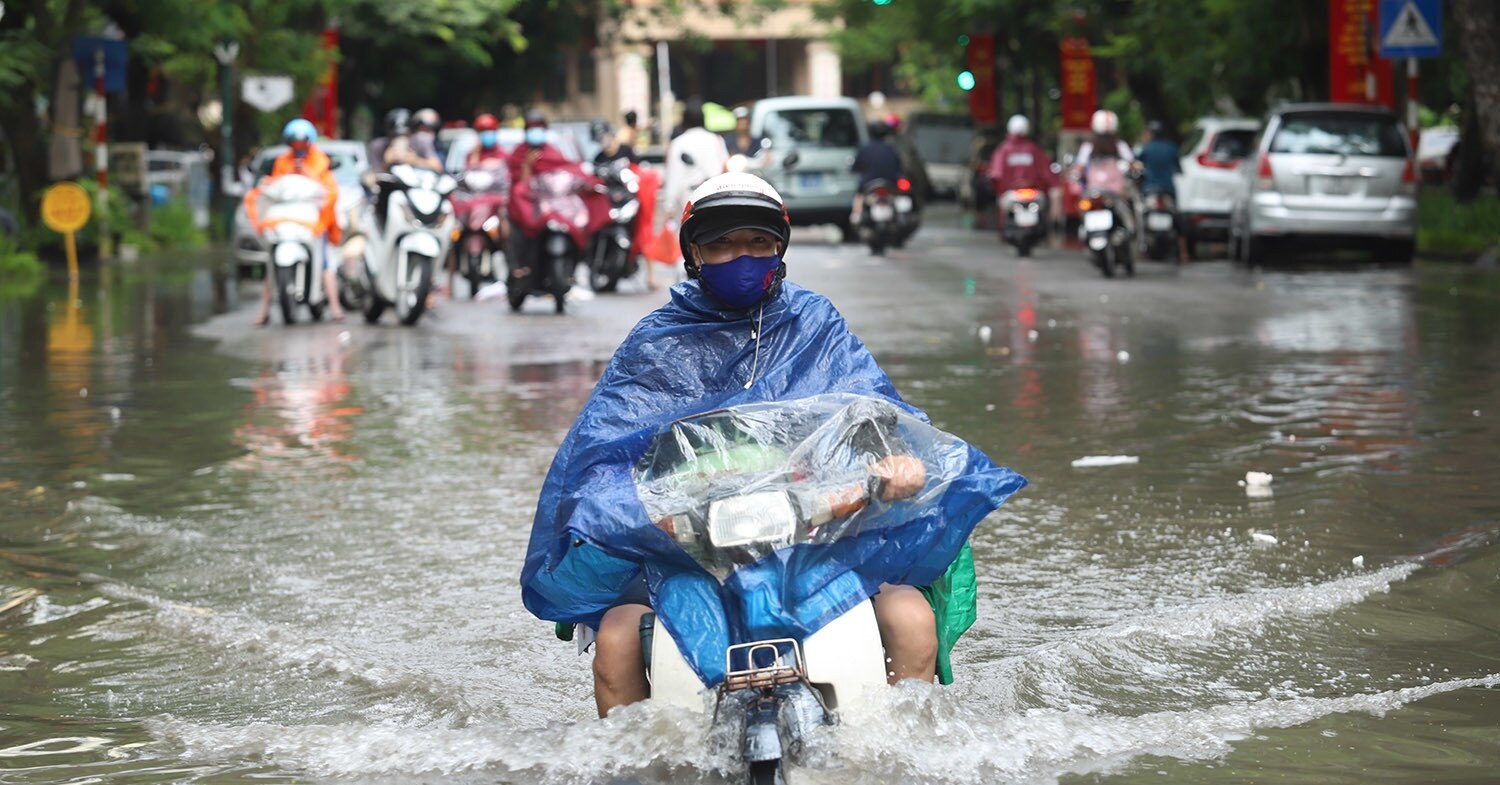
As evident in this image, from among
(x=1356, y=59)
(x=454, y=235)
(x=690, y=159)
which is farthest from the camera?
(x=1356, y=59)

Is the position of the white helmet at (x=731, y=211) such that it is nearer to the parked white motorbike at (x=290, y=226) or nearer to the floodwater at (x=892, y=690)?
the floodwater at (x=892, y=690)

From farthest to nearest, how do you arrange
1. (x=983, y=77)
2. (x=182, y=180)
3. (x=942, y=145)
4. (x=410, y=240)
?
(x=942, y=145), (x=983, y=77), (x=182, y=180), (x=410, y=240)

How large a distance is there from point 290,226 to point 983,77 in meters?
33.8

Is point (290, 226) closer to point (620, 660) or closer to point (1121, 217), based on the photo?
point (1121, 217)

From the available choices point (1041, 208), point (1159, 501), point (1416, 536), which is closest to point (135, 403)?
point (1159, 501)

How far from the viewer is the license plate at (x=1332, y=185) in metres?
22.2

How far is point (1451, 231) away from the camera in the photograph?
24.1 meters

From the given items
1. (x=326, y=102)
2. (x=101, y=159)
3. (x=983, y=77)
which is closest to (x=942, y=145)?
(x=983, y=77)

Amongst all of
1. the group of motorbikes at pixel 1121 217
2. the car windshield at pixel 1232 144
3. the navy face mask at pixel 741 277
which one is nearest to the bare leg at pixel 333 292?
the group of motorbikes at pixel 1121 217

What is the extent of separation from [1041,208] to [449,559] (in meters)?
19.8

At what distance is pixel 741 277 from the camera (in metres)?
4.46

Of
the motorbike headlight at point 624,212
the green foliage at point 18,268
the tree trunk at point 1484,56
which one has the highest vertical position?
the tree trunk at point 1484,56

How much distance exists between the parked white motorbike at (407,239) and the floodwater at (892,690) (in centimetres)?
263

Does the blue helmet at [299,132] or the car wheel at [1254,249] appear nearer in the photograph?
the blue helmet at [299,132]
